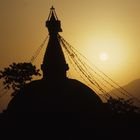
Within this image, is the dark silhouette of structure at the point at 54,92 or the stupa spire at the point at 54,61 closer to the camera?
the dark silhouette of structure at the point at 54,92

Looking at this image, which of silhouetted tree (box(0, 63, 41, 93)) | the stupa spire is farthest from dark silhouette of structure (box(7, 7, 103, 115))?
silhouetted tree (box(0, 63, 41, 93))

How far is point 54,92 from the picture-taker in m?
25.4

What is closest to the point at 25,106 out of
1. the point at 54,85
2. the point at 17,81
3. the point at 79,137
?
the point at 54,85

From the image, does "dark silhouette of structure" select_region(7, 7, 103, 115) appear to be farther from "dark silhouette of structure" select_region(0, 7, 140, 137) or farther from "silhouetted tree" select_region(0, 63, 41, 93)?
"silhouetted tree" select_region(0, 63, 41, 93)

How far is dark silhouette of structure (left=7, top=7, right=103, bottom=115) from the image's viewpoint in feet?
81.3

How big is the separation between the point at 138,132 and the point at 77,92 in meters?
10.0

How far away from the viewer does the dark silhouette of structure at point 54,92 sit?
24766 millimetres

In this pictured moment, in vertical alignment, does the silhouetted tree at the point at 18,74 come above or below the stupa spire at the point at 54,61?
above

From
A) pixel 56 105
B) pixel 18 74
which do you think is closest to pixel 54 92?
pixel 56 105

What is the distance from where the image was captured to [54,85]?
85.8 ft

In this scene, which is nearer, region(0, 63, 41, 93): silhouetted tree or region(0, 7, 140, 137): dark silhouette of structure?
region(0, 7, 140, 137): dark silhouette of structure

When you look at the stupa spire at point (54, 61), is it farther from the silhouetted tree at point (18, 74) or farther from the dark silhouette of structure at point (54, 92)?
the silhouetted tree at point (18, 74)

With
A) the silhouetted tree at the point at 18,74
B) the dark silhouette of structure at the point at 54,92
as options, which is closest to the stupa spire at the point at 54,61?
the dark silhouette of structure at the point at 54,92

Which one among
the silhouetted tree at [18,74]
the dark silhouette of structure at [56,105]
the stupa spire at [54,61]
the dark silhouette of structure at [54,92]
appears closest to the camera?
the dark silhouette of structure at [56,105]
